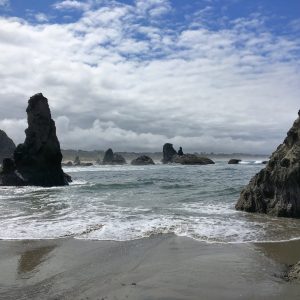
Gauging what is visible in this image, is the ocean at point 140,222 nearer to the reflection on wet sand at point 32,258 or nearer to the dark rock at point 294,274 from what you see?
the reflection on wet sand at point 32,258

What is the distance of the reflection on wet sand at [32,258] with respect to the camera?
8.81m

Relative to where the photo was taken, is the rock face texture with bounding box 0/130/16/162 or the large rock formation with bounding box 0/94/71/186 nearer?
the large rock formation with bounding box 0/94/71/186

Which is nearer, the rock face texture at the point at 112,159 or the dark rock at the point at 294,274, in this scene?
the dark rock at the point at 294,274

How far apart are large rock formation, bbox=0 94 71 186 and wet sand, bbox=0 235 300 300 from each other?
96.9ft

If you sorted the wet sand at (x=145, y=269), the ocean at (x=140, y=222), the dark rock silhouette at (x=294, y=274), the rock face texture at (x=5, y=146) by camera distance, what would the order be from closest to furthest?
1. the wet sand at (x=145, y=269)
2. the dark rock silhouette at (x=294, y=274)
3. the ocean at (x=140, y=222)
4. the rock face texture at (x=5, y=146)

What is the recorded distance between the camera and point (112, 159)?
167 metres

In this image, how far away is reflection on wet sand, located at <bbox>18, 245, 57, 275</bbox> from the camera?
347 inches

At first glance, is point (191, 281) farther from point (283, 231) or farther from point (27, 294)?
point (283, 231)

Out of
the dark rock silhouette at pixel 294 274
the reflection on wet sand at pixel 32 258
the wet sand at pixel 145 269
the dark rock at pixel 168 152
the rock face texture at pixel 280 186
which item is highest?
the dark rock at pixel 168 152

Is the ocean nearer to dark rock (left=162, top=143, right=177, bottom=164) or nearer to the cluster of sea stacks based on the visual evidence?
the cluster of sea stacks

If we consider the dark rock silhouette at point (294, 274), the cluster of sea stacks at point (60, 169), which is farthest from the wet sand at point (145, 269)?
the cluster of sea stacks at point (60, 169)

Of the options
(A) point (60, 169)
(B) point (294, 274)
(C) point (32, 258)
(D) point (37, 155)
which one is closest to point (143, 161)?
(A) point (60, 169)

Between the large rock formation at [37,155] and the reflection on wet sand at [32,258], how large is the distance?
30.0 metres

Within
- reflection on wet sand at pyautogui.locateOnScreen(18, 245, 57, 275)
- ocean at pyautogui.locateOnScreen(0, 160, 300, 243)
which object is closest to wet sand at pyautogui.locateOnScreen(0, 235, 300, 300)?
reflection on wet sand at pyautogui.locateOnScreen(18, 245, 57, 275)
